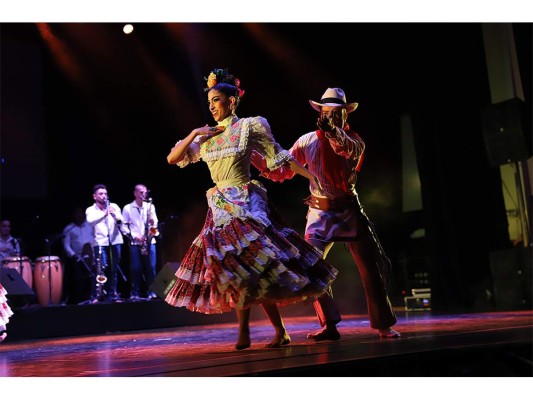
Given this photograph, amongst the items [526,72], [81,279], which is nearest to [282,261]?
[526,72]

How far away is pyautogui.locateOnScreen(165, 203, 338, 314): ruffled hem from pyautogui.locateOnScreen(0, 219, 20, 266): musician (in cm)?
525

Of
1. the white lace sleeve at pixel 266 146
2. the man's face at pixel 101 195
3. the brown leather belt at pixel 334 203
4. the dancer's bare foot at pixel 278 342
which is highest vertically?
the man's face at pixel 101 195

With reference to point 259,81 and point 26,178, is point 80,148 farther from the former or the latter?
point 259,81

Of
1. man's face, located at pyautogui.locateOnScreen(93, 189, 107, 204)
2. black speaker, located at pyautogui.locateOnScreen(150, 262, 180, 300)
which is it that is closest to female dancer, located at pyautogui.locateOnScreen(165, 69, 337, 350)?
man's face, located at pyautogui.locateOnScreen(93, 189, 107, 204)

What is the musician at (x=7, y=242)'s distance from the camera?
872cm

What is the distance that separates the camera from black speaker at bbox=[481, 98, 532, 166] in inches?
287

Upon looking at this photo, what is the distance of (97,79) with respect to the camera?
30.9ft

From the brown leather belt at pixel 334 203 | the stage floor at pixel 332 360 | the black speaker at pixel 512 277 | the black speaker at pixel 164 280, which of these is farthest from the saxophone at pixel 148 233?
the brown leather belt at pixel 334 203

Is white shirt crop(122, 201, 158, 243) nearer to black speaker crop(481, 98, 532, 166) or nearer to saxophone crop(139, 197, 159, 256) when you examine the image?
saxophone crop(139, 197, 159, 256)

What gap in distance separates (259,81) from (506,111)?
3038 mm

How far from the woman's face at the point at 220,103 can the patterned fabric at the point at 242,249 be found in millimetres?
49

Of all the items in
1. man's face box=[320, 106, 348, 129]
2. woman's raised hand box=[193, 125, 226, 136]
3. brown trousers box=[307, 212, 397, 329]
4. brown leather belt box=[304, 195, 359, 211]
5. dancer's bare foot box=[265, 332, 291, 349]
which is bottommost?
dancer's bare foot box=[265, 332, 291, 349]

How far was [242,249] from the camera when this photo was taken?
3.91 meters

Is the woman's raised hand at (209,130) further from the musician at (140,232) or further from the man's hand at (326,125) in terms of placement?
the musician at (140,232)
